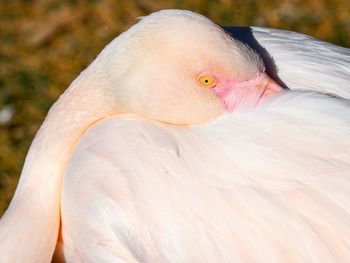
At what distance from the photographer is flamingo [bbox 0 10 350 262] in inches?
114

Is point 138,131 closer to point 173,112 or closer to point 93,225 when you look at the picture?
point 173,112

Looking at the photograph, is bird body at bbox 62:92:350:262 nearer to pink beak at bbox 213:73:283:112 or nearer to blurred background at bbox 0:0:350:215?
pink beak at bbox 213:73:283:112

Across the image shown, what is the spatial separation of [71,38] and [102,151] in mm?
3361

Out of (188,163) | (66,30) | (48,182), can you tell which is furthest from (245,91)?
(66,30)

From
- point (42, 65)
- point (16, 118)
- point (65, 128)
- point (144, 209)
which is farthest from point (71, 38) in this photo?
point (144, 209)


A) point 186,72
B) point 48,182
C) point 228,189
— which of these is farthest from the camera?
point 48,182

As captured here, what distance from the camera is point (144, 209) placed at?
2.96 m

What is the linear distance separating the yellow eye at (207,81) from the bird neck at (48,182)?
388 mm

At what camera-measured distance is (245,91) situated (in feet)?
10.1

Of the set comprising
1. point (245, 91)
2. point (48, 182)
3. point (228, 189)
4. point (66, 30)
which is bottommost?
point (66, 30)

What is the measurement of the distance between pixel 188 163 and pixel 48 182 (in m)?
0.59

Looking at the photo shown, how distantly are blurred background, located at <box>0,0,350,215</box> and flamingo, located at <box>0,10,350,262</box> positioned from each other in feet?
7.71

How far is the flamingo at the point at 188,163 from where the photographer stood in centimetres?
289

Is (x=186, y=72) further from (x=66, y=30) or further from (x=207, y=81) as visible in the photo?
(x=66, y=30)
